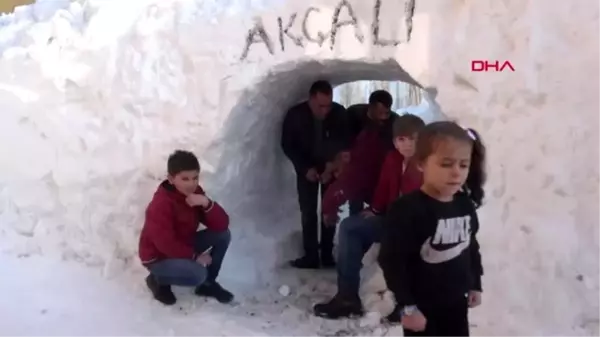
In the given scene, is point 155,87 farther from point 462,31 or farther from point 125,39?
point 462,31

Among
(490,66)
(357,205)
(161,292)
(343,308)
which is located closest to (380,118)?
(357,205)

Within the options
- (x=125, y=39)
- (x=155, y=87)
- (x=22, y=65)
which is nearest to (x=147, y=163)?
(x=155, y=87)

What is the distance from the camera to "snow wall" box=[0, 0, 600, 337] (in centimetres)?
273

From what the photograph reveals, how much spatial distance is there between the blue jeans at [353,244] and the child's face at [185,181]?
0.62 m

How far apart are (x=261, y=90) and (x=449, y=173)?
5.58 feet

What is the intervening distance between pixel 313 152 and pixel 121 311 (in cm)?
134

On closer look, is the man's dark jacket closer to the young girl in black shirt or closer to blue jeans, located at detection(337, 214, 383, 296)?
blue jeans, located at detection(337, 214, 383, 296)

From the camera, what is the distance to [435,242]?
1.82 metres

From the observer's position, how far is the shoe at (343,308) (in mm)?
3121

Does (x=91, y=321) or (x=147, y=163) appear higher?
(x=147, y=163)

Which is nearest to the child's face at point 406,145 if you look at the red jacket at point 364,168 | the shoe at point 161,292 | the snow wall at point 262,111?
the snow wall at point 262,111

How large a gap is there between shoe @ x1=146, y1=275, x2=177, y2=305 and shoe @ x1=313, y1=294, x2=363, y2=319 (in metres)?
0.62

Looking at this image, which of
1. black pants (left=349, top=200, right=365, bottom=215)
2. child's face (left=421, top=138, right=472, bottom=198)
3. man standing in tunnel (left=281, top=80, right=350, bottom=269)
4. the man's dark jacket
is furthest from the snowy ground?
child's face (left=421, top=138, right=472, bottom=198)

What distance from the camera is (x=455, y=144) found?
176 centimetres
